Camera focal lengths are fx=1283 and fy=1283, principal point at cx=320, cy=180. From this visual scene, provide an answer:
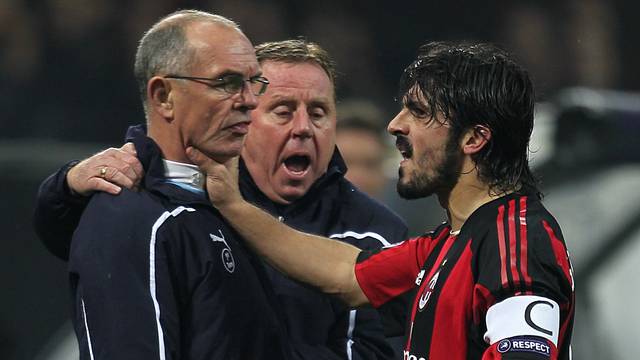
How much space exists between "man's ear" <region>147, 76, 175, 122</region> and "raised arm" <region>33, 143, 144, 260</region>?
0.11 meters

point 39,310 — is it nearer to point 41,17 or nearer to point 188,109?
point 41,17

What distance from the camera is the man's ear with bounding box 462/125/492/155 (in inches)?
116

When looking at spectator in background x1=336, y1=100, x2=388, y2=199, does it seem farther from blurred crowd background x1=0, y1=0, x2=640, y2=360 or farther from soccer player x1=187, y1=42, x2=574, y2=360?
soccer player x1=187, y1=42, x2=574, y2=360

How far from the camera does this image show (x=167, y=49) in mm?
2891

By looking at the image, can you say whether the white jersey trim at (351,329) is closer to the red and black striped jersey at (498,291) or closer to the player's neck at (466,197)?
the red and black striped jersey at (498,291)

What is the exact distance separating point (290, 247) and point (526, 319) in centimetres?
86

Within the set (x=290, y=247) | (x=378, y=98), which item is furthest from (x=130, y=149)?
(x=378, y=98)

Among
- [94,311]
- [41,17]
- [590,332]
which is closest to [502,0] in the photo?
[590,332]

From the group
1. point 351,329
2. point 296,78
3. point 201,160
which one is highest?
point 296,78

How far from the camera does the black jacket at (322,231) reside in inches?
121

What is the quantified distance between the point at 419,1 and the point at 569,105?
33.9 inches

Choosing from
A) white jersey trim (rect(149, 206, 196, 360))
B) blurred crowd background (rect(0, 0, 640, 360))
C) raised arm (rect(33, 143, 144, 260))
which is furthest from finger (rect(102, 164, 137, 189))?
blurred crowd background (rect(0, 0, 640, 360))

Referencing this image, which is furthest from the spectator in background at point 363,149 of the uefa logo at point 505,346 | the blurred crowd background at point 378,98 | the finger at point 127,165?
the uefa logo at point 505,346

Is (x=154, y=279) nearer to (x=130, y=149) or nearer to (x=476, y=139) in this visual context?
(x=130, y=149)
